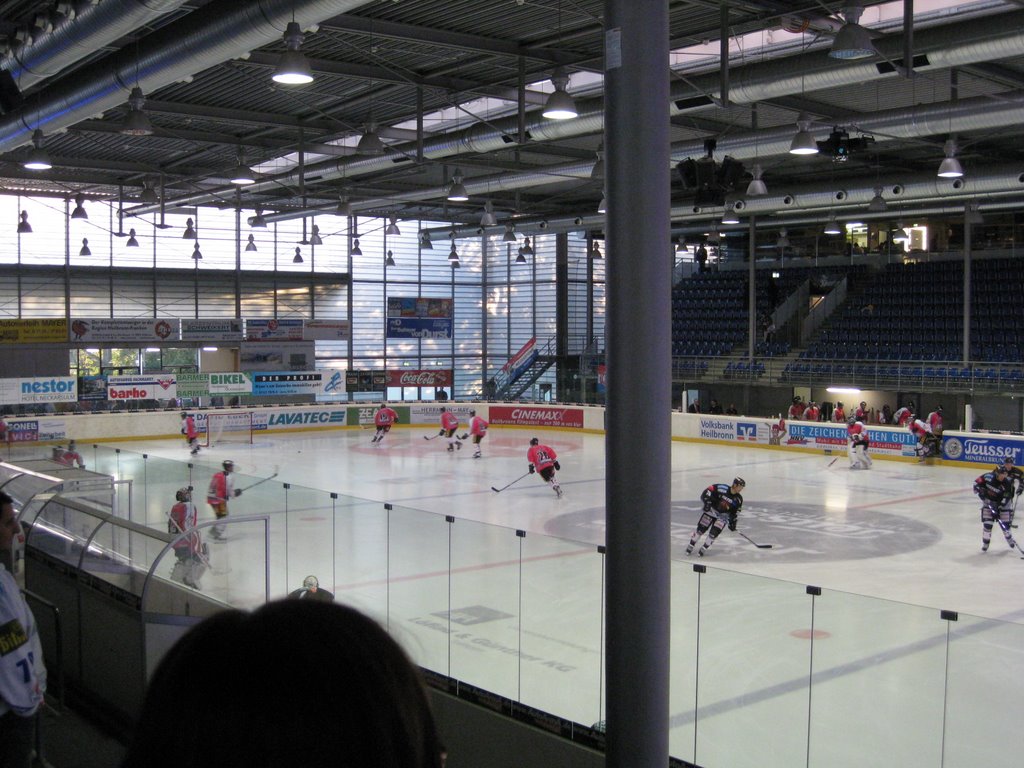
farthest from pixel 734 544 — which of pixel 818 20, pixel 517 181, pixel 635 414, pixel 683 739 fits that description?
pixel 517 181

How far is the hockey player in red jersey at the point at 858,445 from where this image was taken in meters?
23.6

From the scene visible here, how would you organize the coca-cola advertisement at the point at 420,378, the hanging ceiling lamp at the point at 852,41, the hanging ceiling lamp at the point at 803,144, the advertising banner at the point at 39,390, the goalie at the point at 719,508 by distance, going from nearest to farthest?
1. the hanging ceiling lamp at the point at 852,41
2. the goalie at the point at 719,508
3. the hanging ceiling lamp at the point at 803,144
4. the advertising banner at the point at 39,390
5. the coca-cola advertisement at the point at 420,378

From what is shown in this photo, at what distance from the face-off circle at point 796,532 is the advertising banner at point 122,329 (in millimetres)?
19290

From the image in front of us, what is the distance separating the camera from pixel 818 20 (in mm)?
13328

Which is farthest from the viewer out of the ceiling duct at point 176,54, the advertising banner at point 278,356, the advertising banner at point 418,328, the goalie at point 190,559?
the advertising banner at point 418,328

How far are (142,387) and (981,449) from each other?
870 inches

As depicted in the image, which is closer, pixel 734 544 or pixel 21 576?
pixel 21 576

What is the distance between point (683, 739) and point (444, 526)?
9.18ft

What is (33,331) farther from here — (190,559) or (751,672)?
(751,672)

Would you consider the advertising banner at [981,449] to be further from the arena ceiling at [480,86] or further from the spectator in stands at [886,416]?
the arena ceiling at [480,86]

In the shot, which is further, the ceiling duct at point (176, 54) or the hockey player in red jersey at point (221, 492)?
the hockey player in red jersey at point (221, 492)

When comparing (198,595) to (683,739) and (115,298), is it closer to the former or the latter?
(683,739)

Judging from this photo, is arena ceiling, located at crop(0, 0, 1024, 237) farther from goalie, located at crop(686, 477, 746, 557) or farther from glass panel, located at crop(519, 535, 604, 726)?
glass panel, located at crop(519, 535, 604, 726)

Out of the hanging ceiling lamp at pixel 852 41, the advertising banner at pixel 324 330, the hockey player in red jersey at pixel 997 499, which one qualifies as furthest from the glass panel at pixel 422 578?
the advertising banner at pixel 324 330
